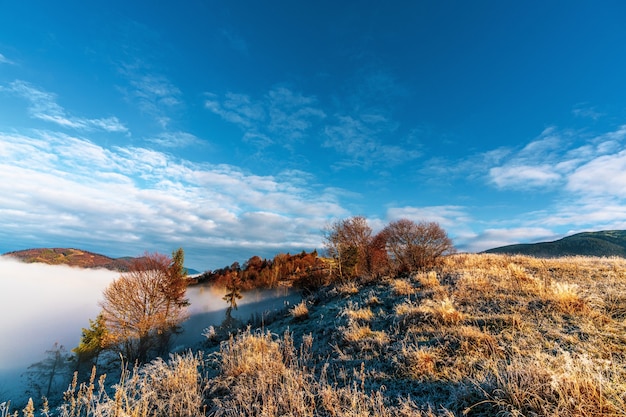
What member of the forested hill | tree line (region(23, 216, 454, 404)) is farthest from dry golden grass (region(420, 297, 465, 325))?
the forested hill

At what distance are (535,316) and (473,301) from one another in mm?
1759

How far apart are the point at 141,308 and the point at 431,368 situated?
40.9m

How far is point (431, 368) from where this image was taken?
483 cm

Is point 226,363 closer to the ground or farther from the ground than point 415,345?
closer to the ground

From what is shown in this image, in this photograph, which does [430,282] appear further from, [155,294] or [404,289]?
[155,294]

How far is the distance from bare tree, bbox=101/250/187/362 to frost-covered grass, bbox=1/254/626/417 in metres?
33.9

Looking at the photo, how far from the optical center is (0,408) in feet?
11.8

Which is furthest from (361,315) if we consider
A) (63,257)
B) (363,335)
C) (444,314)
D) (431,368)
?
(63,257)

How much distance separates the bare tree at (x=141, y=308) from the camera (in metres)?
34.5

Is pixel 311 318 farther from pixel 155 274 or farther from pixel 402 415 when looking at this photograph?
pixel 155 274

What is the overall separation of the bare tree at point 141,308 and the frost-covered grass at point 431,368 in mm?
33931

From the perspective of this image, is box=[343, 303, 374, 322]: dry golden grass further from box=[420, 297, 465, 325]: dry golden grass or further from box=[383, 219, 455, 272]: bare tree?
box=[383, 219, 455, 272]: bare tree

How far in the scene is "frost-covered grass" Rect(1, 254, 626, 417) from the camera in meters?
3.48

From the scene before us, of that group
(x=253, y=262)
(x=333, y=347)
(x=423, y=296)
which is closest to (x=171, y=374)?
(x=333, y=347)
